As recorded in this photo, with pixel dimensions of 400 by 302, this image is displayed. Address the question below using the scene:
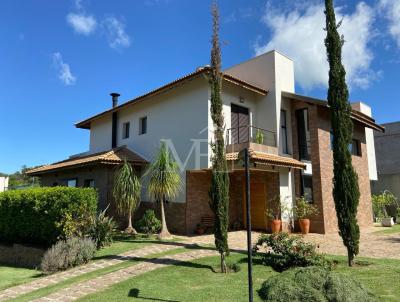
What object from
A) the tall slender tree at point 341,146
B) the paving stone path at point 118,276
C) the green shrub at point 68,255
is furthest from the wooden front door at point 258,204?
the green shrub at point 68,255

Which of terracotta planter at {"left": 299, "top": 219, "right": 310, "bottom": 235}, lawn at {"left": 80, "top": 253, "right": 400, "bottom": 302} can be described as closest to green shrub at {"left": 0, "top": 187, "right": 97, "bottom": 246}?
lawn at {"left": 80, "top": 253, "right": 400, "bottom": 302}

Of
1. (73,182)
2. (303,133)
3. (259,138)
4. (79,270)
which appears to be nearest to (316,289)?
(79,270)

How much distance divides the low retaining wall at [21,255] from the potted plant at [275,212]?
9.95m

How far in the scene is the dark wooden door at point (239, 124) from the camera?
16.7m

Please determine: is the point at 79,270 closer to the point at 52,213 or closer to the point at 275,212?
the point at 52,213

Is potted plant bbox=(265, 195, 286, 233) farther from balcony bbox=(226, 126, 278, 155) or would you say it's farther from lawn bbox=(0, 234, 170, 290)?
lawn bbox=(0, 234, 170, 290)

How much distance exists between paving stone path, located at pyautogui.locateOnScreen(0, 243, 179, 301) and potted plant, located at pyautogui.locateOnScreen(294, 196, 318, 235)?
21.2 feet

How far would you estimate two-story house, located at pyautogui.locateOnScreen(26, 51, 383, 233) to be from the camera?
15852 mm

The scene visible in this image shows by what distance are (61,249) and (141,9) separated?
9.24m

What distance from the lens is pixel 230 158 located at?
14461 mm

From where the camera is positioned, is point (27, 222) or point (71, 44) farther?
point (71, 44)

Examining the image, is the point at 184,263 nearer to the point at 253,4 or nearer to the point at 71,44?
the point at 253,4

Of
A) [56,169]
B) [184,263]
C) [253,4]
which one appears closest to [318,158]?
[253,4]

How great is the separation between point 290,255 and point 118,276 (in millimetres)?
4655
